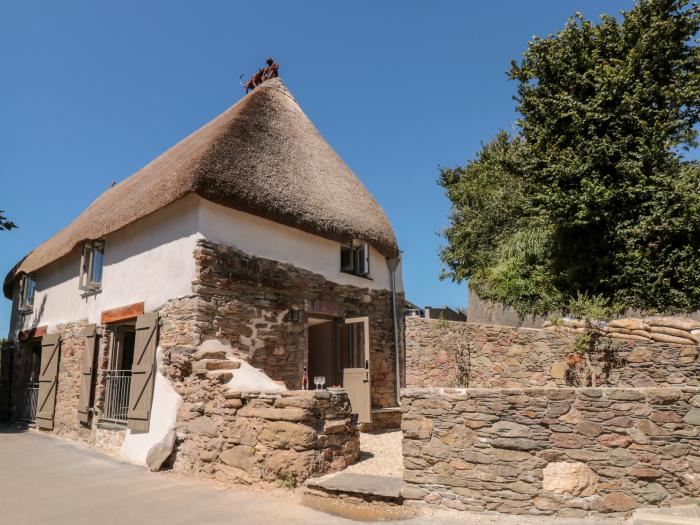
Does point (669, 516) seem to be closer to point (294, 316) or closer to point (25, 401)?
point (294, 316)

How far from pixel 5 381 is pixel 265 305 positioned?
11.0 m

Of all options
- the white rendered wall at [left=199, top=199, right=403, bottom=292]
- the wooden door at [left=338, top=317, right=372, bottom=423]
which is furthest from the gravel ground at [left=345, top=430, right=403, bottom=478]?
the white rendered wall at [left=199, top=199, right=403, bottom=292]

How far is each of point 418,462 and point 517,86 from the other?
940 cm

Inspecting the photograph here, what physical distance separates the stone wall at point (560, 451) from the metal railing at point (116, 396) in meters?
6.40

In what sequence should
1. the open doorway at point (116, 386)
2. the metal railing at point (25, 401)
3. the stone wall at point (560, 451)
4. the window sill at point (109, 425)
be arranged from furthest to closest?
1. the metal railing at point (25, 401)
2. the open doorway at point (116, 386)
3. the window sill at point (109, 425)
4. the stone wall at point (560, 451)

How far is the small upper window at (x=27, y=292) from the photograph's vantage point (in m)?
13.5

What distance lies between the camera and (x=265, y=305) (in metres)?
8.38

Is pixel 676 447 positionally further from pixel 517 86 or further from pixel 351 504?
pixel 517 86

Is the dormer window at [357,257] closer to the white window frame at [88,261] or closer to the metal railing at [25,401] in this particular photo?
the white window frame at [88,261]

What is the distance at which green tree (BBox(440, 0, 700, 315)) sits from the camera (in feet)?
28.6

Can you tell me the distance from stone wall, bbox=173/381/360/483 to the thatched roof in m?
3.31

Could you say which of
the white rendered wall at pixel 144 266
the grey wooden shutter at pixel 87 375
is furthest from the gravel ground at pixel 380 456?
the grey wooden shutter at pixel 87 375

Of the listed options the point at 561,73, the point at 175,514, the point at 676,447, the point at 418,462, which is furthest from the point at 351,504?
the point at 561,73

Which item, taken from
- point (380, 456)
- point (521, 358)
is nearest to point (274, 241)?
point (380, 456)
